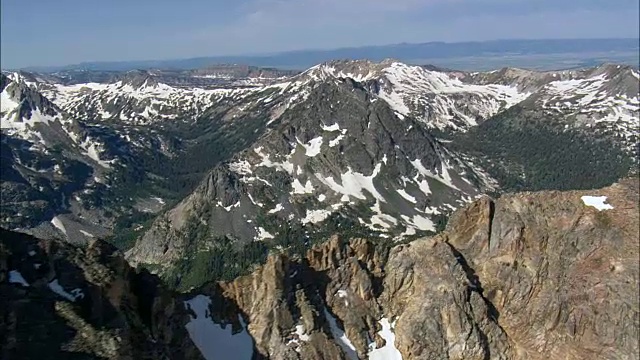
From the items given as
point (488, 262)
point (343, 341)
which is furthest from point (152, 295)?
point (488, 262)

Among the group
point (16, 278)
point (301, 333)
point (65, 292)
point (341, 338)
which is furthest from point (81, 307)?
point (341, 338)

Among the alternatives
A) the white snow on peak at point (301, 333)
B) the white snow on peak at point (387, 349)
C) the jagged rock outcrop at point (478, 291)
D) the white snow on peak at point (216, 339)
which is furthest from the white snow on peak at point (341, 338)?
the white snow on peak at point (216, 339)

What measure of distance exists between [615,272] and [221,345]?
173 ft

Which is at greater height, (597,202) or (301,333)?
(597,202)

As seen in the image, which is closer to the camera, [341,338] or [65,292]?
[65,292]

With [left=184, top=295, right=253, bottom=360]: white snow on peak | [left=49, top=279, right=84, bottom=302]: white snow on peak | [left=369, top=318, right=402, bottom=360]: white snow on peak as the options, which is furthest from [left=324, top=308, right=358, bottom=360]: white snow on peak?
[left=49, top=279, right=84, bottom=302]: white snow on peak

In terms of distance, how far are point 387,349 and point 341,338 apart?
6.58 meters

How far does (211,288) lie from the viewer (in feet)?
283

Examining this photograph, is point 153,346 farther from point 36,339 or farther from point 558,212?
point 558,212

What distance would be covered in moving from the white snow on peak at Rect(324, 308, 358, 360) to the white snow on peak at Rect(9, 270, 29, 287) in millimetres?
40205

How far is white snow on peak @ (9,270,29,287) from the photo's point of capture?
62.7 metres

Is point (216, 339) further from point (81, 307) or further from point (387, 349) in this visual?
point (81, 307)

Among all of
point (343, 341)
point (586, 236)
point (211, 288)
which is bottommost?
point (343, 341)

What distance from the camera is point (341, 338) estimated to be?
83188 mm
